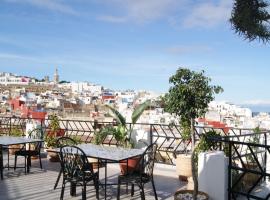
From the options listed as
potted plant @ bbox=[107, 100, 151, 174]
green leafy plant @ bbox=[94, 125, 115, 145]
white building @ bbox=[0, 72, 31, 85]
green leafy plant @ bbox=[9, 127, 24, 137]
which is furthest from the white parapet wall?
white building @ bbox=[0, 72, 31, 85]

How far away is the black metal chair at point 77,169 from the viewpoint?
534 cm

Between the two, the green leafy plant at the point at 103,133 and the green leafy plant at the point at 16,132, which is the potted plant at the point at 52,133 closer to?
the green leafy plant at the point at 16,132

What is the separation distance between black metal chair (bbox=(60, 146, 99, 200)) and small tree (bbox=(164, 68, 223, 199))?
1498 mm

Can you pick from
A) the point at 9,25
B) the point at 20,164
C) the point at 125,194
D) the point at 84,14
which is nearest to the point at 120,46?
the point at 9,25

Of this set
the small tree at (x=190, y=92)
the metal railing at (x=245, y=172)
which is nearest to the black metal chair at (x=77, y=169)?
the small tree at (x=190, y=92)

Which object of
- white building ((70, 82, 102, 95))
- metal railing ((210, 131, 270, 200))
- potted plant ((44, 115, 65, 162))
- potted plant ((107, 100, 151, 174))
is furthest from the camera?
white building ((70, 82, 102, 95))

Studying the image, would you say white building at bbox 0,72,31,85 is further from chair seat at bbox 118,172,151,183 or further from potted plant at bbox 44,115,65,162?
chair seat at bbox 118,172,151,183

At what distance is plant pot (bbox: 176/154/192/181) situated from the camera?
6.88 metres

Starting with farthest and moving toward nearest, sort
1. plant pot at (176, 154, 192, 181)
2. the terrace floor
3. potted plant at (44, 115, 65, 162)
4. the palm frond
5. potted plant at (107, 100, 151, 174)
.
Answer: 1. potted plant at (44, 115, 65, 162)
2. the palm frond
3. potted plant at (107, 100, 151, 174)
4. plant pot at (176, 154, 192, 181)
5. the terrace floor

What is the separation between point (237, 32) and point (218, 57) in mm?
15405

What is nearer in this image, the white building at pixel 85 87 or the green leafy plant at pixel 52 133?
the green leafy plant at pixel 52 133

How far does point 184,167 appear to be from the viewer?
6.95 m

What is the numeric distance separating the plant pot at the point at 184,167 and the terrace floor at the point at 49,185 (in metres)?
0.16

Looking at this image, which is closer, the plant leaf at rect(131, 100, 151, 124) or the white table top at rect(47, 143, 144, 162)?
the white table top at rect(47, 143, 144, 162)
